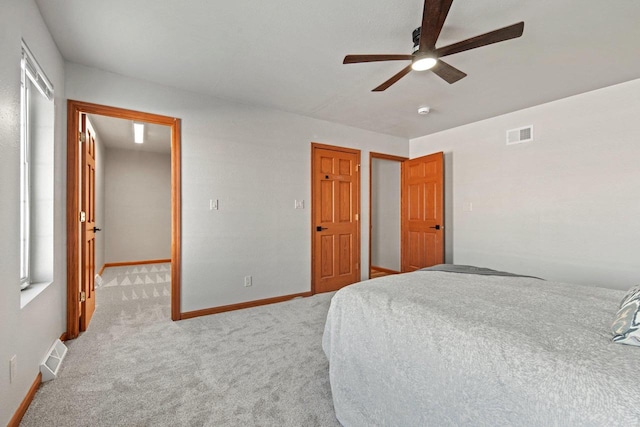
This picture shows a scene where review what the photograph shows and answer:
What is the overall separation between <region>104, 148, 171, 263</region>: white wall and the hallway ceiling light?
0.94 m

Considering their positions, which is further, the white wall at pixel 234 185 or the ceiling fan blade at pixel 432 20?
the white wall at pixel 234 185

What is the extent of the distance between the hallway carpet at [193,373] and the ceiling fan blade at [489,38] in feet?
7.60

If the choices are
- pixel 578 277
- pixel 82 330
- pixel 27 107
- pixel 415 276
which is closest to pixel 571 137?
pixel 578 277

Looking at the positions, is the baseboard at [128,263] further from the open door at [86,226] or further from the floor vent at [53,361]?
the floor vent at [53,361]

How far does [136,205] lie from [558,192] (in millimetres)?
7419

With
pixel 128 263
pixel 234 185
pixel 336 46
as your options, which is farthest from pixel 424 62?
pixel 128 263

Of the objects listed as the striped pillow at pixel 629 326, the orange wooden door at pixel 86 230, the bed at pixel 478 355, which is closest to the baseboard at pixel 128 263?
the orange wooden door at pixel 86 230

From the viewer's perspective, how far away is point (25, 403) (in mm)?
1684

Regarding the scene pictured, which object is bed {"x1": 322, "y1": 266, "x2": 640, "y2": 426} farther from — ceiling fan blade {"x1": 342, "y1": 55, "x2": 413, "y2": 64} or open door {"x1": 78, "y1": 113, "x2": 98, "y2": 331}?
open door {"x1": 78, "y1": 113, "x2": 98, "y2": 331}

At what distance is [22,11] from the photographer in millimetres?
1696

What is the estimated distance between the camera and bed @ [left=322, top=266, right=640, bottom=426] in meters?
0.82

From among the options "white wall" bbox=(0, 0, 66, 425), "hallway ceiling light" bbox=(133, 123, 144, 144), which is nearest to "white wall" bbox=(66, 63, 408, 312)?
"white wall" bbox=(0, 0, 66, 425)

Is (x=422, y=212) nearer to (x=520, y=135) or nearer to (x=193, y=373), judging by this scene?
(x=520, y=135)

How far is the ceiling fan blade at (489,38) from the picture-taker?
5.38 feet
